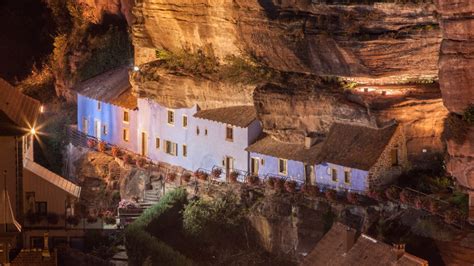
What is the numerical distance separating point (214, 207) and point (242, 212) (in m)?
1.78

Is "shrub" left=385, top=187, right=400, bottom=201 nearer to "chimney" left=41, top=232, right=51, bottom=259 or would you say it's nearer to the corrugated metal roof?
the corrugated metal roof

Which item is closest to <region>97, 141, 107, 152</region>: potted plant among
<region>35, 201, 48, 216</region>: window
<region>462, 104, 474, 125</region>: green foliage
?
<region>35, 201, 48, 216</region>: window

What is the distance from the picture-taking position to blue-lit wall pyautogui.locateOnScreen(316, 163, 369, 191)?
258 feet

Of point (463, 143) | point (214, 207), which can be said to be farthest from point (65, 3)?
point (463, 143)

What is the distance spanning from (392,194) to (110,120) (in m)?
24.1

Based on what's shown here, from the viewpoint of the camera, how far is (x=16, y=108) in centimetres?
8138

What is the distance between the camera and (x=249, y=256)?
8069cm

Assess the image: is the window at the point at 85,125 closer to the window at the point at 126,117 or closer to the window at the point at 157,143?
the window at the point at 126,117

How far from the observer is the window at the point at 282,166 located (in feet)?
274

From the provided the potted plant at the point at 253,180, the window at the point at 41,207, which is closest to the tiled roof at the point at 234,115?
the potted plant at the point at 253,180

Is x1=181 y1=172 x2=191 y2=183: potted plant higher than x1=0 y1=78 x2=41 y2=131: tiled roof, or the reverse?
x1=0 y1=78 x2=41 y2=131: tiled roof

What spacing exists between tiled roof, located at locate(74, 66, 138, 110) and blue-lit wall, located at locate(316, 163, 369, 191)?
16.2m

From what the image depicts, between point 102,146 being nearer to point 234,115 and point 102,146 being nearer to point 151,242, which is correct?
point 234,115

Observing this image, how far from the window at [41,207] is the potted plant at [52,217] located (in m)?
0.24
